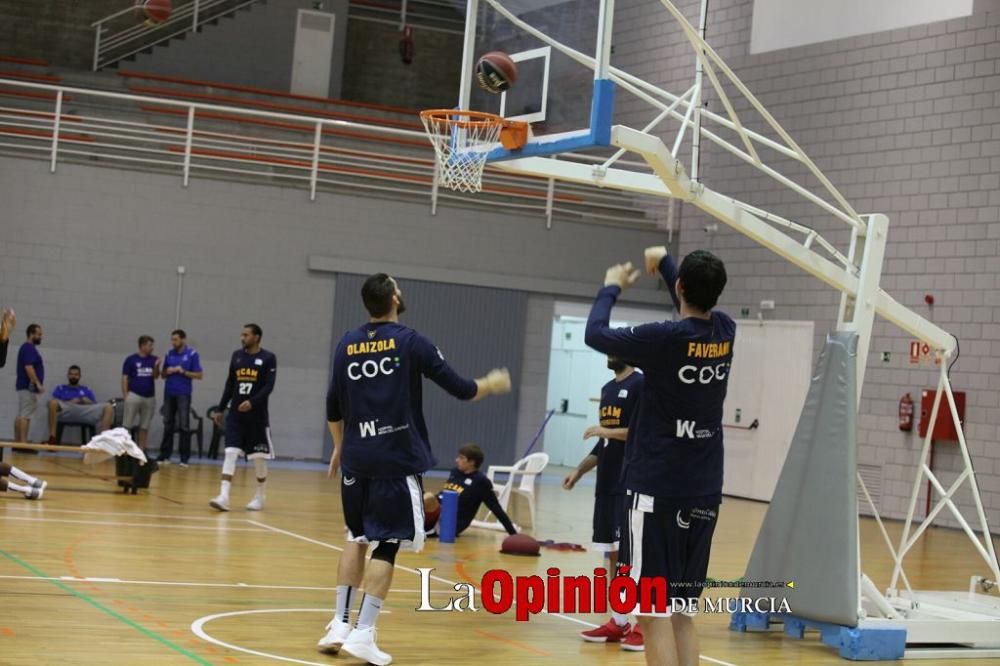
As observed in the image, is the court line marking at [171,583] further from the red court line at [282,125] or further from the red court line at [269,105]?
the red court line at [269,105]

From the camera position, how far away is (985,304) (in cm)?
1780

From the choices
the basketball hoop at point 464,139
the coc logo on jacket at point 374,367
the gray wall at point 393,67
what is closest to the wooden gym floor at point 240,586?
the coc logo on jacket at point 374,367

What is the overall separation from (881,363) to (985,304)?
1.90 m

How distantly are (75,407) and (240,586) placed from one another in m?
11.5

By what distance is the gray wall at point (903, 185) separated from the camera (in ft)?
58.7

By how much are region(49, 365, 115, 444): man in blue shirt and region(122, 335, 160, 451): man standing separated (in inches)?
12.8

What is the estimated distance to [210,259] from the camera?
20.3 meters

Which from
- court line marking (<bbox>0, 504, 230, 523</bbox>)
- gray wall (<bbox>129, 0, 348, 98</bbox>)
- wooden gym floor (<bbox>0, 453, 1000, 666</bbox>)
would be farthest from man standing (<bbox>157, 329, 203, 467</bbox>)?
gray wall (<bbox>129, 0, 348, 98</bbox>)

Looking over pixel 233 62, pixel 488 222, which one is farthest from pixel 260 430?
pixel 233 62

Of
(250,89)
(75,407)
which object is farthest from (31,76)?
(75,407)

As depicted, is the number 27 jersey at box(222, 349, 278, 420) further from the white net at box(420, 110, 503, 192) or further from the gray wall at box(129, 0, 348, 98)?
the gray wall at box(129, 0, 348, 98)

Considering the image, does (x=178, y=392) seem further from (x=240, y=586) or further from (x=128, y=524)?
(x=240, y=586)

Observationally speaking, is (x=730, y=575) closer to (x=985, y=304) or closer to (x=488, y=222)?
(x=985, y=304)

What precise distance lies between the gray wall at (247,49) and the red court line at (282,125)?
3.08 meters
